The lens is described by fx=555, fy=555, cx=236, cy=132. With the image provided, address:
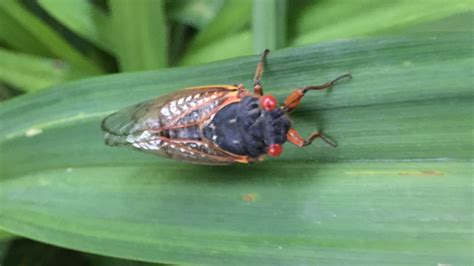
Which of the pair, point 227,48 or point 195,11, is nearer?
point 227,48

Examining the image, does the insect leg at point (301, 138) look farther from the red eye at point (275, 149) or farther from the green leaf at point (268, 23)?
the green leaf at point (268, 23)

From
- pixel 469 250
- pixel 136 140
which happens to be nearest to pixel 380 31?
pixel 469 250

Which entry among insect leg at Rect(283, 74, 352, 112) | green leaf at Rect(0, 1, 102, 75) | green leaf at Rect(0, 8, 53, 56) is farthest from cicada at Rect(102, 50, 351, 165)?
green leaf at Rect(0, 8, 53, 56)

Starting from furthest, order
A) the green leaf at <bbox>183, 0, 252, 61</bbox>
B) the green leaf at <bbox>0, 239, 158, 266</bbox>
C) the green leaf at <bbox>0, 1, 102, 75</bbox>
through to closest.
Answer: the green leaf at <bbox>0, 239, 158, 266</bbox>, the green leaf at <bbox>0, 1, 102, 75</bbox>, the green leaf at <bbox>183, 0, 252, 61</bbox>

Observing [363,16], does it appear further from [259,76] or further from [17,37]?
[17,37]

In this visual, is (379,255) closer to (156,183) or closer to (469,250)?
(469,250)

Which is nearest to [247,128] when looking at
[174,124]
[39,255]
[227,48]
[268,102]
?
[268,102]

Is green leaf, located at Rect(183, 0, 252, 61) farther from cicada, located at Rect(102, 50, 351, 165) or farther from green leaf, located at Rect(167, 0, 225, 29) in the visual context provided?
cicada, located at Rect(102, 50, 351, 165)
